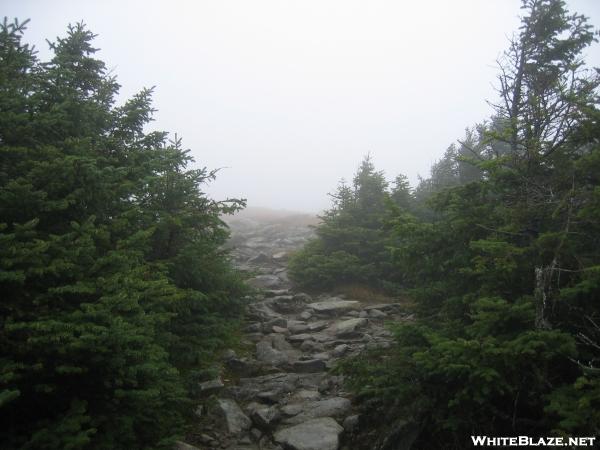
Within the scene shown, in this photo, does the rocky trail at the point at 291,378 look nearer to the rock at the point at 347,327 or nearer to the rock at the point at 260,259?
the rock at the point at 347,327

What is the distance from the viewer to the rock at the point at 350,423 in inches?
276

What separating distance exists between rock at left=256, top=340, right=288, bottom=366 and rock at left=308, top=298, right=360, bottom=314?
419 centimetres

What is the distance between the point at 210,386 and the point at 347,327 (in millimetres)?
5902

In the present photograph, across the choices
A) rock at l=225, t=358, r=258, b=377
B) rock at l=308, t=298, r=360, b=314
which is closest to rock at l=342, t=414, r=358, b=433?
rock at l=225, t=358, r=258, b=377

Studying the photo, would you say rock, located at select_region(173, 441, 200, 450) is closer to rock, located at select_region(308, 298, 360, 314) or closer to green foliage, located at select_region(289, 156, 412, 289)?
rock, located at select_region(308, 298, 360, 314)

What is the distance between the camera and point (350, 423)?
7109 millimetres

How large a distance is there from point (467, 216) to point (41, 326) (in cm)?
768

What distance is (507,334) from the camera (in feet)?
17.8

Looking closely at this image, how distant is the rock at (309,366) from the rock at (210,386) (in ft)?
7.96

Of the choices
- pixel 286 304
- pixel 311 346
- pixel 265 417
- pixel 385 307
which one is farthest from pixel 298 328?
pixel 265 417

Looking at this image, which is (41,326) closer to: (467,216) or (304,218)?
(467,216)

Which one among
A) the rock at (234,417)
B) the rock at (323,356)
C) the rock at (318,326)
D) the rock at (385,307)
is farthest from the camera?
the rock at (385,307)

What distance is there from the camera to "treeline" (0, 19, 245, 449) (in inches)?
181

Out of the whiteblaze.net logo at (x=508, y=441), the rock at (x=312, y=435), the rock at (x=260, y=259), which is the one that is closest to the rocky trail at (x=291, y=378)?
the rock at (x=312, y=435)
